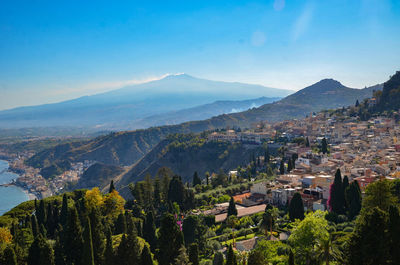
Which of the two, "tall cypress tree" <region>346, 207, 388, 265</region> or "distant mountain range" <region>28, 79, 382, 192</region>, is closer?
"tall cypress tree" <region>346, 207, 388, 265</region>

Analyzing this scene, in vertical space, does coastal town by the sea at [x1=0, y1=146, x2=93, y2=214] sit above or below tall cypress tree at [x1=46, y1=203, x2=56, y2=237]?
below

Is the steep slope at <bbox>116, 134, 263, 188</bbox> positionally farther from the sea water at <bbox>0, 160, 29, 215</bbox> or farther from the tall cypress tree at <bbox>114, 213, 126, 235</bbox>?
the tall cypress tree at <bbox>114, 213, 126, 235</bbox>

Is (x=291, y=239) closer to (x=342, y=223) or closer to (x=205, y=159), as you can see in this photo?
(x=342, y=223)

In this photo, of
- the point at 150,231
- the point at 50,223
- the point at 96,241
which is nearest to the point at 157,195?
the point at 50,223

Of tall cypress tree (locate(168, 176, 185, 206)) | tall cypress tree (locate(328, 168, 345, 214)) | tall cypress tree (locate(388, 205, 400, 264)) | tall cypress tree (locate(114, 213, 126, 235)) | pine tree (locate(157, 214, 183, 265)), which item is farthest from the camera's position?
tall cypress tree (locate(168, 176, 185, 206))

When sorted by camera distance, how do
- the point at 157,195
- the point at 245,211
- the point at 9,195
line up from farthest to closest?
the point at 9,195, the point at 157,195, the point at 245,211

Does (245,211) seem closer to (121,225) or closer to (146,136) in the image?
(121,225)

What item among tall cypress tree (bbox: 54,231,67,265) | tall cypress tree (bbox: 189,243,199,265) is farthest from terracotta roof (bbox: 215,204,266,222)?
tall cypress tree (bbox: 54,231,67,265)
